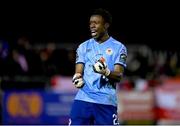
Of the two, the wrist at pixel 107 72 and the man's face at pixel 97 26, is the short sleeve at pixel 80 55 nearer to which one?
the man's face at pixel 97 26

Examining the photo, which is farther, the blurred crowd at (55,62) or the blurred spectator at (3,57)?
the blurred crowd at (55,62)

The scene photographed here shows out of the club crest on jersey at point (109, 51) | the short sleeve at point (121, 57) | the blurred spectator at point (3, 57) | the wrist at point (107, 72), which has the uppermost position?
the blurred spectator at point (3, 57)

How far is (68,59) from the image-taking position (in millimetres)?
19859

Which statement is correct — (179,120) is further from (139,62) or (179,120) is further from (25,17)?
(25,17)

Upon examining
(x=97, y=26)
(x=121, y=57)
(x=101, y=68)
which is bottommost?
(x=101, y=68)

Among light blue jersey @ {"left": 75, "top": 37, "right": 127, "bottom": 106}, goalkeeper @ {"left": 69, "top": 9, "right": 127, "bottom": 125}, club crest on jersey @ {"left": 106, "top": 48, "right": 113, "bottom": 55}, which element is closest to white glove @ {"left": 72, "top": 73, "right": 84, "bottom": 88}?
goalkeeper @ {"left": 69, "top": 9, "right": 127, "bottom": 125}

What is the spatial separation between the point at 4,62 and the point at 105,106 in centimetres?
906

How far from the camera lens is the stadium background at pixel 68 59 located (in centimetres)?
1769

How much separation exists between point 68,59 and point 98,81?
11337mm

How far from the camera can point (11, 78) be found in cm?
1772

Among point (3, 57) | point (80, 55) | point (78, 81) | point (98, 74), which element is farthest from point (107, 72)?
point (3, 57)

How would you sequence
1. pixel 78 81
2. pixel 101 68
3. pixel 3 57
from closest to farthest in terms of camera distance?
pixel 101 68 < pixel 78 81 < pixel 3 57

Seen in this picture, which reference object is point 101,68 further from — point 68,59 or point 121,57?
point 68,59

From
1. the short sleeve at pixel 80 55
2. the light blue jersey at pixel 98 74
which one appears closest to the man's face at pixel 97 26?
the light blue jersey at pixel 98 74
